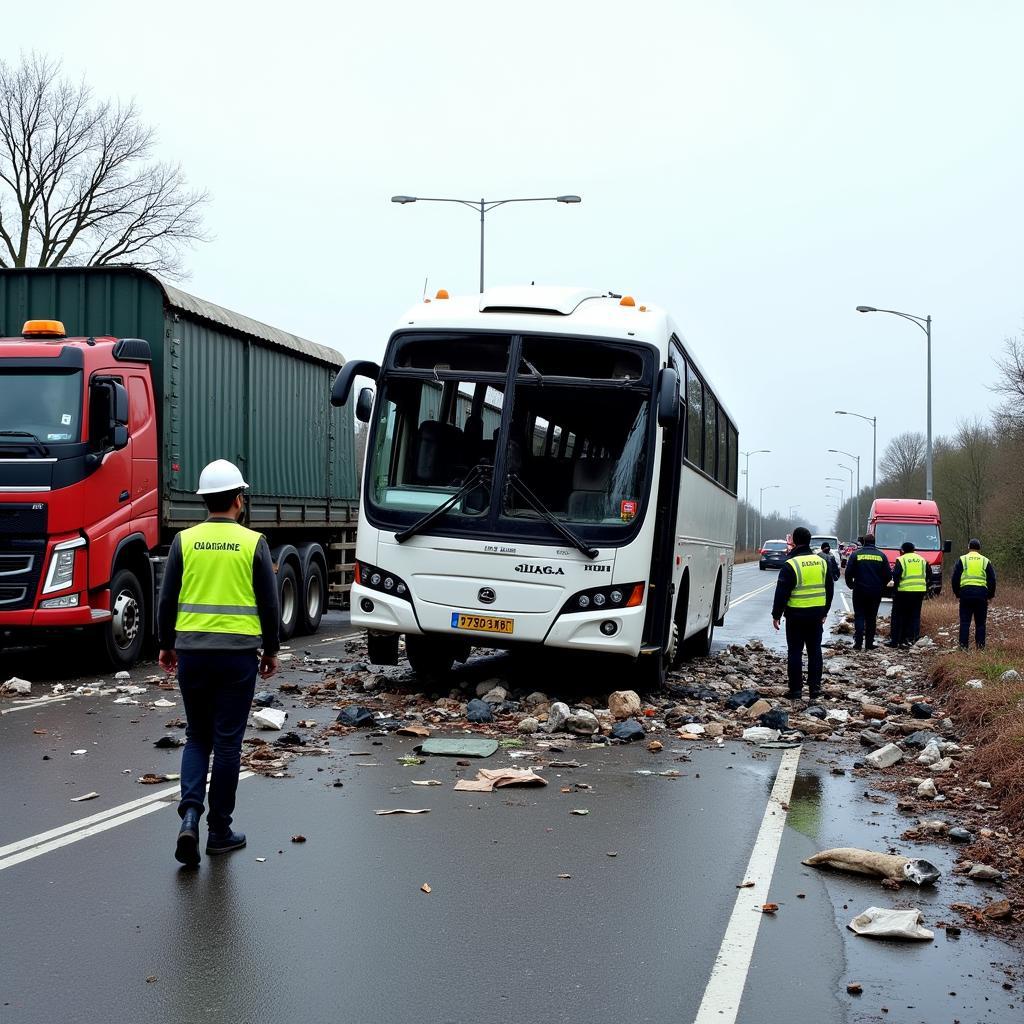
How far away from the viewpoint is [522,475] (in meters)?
11.2

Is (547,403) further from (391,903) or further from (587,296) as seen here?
(391,903)

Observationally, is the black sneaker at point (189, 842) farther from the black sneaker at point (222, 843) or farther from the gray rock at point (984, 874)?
the gray rock at point (984, 874)

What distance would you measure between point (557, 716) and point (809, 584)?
382cm

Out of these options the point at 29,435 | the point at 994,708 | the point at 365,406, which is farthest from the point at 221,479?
the point at 994,708

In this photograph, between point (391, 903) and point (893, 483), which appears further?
point (893, 483)

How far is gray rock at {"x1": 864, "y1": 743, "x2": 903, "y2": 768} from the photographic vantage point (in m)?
9.57

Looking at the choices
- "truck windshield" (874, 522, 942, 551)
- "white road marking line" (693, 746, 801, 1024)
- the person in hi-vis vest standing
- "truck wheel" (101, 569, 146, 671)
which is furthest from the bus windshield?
"truck windshield" (874, 522, 942, 551)

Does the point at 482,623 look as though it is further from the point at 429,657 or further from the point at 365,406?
the point at 365,406

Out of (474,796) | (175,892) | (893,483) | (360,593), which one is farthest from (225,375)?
(893,483)

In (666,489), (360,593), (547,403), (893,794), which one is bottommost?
(893,794)

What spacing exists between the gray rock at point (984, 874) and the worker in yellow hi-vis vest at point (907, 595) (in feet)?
49.3

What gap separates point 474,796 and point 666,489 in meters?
4.56

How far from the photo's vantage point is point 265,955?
4.91 meters

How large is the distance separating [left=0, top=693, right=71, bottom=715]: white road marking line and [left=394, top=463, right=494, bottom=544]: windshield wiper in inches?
132
